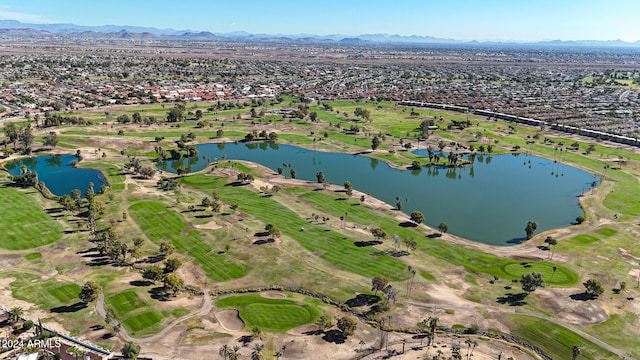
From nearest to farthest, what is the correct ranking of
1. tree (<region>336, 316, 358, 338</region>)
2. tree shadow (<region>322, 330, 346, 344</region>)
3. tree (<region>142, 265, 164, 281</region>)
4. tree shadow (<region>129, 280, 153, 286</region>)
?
tree shadow (<region>322, 330, 346, 344</region>), tree (<region>336, 316, 358, 338</region>), tree (<region>142, 265, 164, 281</region>), tree shadow (<region>129, 280, 153, 286</region>)

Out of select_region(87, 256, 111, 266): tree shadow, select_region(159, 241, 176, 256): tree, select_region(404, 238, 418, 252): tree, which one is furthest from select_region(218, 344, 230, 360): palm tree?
select_region(404, 238, 418, 252): tree

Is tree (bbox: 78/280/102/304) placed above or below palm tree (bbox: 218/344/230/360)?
above

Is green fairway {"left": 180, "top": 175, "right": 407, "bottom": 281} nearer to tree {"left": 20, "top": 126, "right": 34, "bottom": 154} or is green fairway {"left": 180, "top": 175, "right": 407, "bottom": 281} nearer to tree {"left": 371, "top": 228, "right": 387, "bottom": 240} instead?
tree {"left": 371, "top": 228, "right": 387, "bottom": 240}

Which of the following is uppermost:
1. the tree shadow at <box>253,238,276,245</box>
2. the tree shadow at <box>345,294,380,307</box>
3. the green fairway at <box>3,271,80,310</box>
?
the tree shadow at <box>253,238,276,245</box>

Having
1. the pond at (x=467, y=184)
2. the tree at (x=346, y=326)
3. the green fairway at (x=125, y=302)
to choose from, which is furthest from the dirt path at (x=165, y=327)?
the pond at (x=467, y=184)

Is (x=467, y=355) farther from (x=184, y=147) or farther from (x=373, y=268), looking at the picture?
(x=184, y=147)

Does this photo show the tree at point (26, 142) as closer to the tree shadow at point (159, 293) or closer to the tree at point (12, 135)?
the tree at point (12, 135)

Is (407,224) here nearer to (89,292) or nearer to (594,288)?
(594,288)
